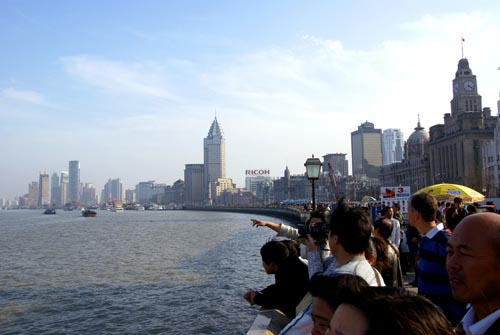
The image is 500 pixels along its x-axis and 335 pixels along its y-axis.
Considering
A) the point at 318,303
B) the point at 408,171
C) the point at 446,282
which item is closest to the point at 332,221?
the point at 446,282

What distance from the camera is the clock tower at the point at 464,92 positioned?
115438mm

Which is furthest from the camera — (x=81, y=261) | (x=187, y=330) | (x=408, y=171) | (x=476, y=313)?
(x=408, y=171)

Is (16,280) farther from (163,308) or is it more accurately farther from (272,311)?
(272,311)

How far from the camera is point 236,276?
72.1ft

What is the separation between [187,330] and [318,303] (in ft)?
38.8

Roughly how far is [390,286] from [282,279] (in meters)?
3.15

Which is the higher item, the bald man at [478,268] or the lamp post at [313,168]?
the lamp post at [313,168]

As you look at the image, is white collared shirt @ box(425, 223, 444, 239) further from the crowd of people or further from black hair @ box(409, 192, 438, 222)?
black hair @ box(409, 192, 438, 222)

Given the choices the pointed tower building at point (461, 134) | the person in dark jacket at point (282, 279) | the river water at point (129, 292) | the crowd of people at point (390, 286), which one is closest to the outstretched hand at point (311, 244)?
the crowd of people at point (390, 286)

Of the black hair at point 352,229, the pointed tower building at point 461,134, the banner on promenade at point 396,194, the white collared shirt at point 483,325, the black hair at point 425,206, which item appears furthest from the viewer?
the pointed tower building at point 461,134

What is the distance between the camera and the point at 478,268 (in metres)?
2.32

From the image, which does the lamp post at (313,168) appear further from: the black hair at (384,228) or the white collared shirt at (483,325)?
the white collared shirt at (483,325)

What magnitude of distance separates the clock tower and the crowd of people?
121m

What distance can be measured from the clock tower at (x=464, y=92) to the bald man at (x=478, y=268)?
122988 millimetres
